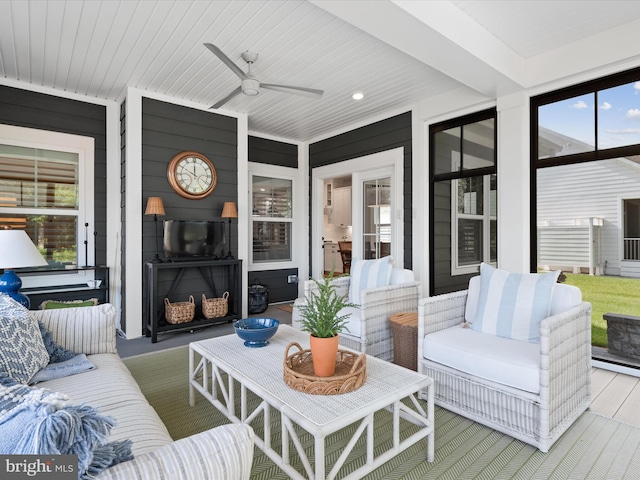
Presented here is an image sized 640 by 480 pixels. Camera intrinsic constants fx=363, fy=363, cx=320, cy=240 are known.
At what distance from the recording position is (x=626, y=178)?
12.0 ft

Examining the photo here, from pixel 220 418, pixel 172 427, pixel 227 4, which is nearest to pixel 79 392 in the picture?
pixel 172 427

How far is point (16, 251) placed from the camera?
2303 millimetres

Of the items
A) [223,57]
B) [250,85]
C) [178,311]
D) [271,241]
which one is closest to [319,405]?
[223,57]

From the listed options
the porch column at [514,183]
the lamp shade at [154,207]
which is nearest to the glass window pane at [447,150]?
the porch column at [514,183]

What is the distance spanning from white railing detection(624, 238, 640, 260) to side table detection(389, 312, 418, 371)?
2.54 metres

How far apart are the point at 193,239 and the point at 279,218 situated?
6.23 feet

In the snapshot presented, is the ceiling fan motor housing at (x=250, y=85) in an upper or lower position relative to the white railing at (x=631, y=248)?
upper

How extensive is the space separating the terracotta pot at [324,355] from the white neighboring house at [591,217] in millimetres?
2831

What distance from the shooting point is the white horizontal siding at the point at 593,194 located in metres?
3.69

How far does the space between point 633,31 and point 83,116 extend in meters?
5.42

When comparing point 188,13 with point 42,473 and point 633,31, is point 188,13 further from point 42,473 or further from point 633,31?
point 633,31

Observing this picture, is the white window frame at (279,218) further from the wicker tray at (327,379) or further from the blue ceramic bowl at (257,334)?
the wicker tray at (327,379)

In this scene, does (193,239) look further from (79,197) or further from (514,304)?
(514,304)

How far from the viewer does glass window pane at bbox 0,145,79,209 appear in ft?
12.7
